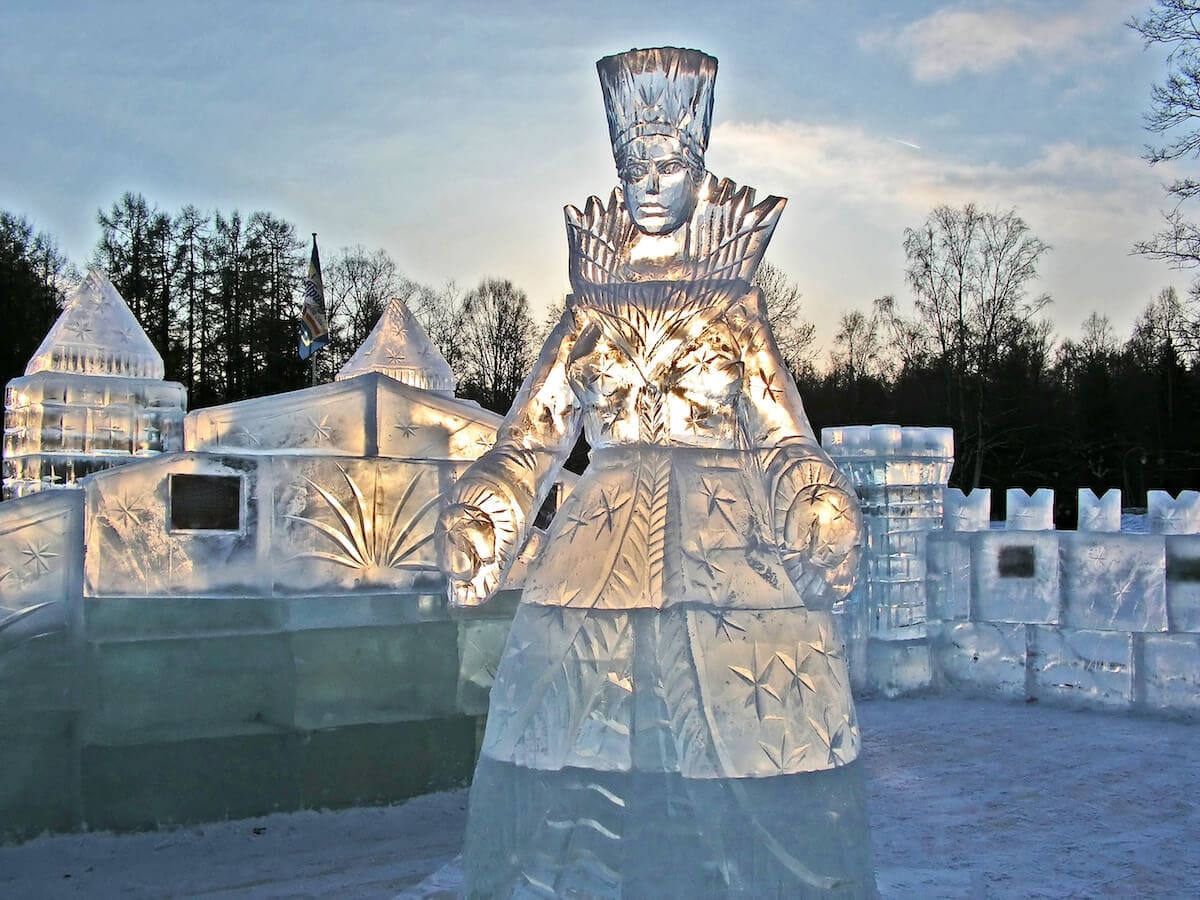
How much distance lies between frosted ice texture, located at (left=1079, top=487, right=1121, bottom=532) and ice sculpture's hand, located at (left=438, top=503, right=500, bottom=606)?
238 inches

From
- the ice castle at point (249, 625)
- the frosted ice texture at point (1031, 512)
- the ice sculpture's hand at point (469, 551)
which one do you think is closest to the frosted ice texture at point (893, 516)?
the frosted ice texture at point (1031, 512)

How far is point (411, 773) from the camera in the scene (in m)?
5.62

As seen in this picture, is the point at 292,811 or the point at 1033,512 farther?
the point at 1033,512

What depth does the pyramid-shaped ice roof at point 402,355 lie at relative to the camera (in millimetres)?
11602

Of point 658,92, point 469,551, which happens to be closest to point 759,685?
point 469,551

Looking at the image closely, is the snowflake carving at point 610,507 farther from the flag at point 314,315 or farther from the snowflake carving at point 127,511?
the flag at point 314,315

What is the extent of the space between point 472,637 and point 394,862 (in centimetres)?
134

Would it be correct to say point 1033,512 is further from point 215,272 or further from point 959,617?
point 215,272

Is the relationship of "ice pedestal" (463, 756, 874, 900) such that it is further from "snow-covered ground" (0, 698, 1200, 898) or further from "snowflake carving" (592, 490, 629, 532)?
"snow-covered ground" (0, 698, 1200, 898)

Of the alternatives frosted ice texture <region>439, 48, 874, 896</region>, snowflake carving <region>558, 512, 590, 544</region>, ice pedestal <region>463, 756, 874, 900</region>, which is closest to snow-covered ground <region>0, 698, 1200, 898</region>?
ice pedestal <region>463, 756, 874, 900</region>

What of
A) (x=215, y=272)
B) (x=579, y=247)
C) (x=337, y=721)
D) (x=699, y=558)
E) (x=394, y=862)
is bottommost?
(x=394, y=862)

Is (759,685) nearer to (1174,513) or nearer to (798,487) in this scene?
(798,487)

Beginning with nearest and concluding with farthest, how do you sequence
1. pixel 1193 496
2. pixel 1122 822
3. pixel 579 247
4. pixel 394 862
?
pixel 579 247
pixel 394 862
pixel 1122 822
pixel 1193 496

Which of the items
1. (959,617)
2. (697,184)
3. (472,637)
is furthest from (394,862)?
(959,617)
